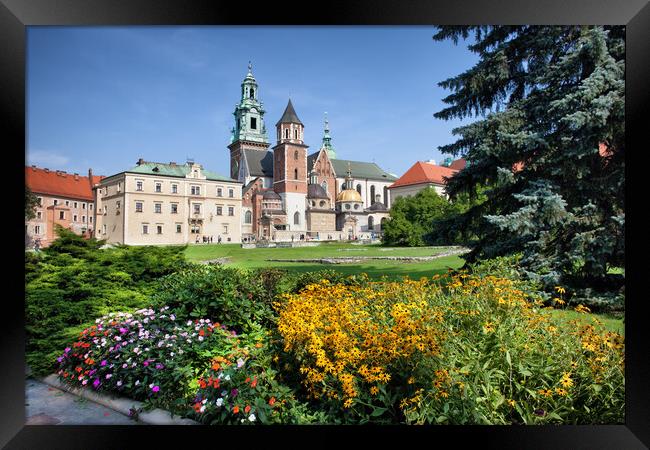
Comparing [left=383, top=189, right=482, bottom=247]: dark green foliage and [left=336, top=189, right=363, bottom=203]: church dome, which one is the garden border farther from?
[left=336, top=189, right=363, bottom=203]: church dome

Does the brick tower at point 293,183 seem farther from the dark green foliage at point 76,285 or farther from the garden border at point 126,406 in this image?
the garden border at point 126,406

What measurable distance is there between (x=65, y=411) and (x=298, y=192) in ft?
85.1

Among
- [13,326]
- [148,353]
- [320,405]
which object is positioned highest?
[13,326]

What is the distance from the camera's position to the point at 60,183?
15.3ft

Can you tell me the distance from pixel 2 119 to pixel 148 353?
2.09 meters

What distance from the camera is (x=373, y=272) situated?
7020mm

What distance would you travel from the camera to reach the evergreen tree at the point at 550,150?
4.91 metres

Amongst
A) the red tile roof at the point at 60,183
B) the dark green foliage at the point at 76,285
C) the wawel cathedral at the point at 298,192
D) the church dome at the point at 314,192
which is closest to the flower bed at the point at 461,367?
the dark green foliage at the point at 76,285

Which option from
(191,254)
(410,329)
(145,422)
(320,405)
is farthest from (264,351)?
(191,254)

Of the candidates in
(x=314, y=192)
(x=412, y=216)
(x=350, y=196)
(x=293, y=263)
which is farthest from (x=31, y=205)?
(x=350, y=196)

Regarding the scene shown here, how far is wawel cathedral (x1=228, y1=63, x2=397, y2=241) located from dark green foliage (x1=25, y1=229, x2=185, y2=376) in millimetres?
11591
